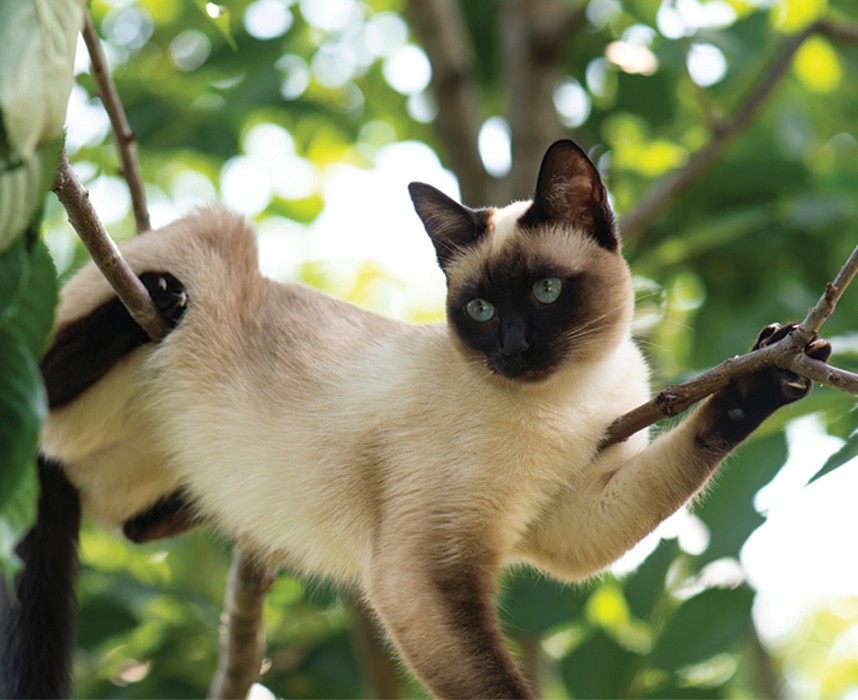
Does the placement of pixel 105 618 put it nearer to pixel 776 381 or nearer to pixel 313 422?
pixel 313 422

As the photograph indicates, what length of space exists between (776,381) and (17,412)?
1.93 metres

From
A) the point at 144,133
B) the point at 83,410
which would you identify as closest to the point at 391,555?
the point at 83,410

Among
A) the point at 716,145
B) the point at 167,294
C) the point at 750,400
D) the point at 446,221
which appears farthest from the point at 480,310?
the point at 716,145

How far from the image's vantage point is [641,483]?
3.07 metres

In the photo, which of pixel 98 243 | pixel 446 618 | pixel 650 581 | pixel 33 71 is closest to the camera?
pixel 33 71

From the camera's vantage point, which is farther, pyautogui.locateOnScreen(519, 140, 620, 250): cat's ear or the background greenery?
the background greenery

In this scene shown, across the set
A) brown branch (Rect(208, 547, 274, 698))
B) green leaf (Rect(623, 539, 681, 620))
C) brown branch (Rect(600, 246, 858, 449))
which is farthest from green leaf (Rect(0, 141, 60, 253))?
green leaf (Rect(623, 539, 681, 620))

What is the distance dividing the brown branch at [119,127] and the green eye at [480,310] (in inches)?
48.7

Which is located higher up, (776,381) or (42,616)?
(776,381)

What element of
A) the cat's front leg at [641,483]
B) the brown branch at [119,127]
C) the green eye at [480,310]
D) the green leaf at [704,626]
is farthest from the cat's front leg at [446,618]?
the brown branch at [119,127]

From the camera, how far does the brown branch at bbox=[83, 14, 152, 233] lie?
2977 millimetres

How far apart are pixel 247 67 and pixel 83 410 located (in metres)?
2.25

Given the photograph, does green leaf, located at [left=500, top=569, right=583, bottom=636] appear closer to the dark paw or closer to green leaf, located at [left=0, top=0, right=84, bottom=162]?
the dark paw

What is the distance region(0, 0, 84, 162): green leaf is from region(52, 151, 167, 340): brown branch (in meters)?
0.68
